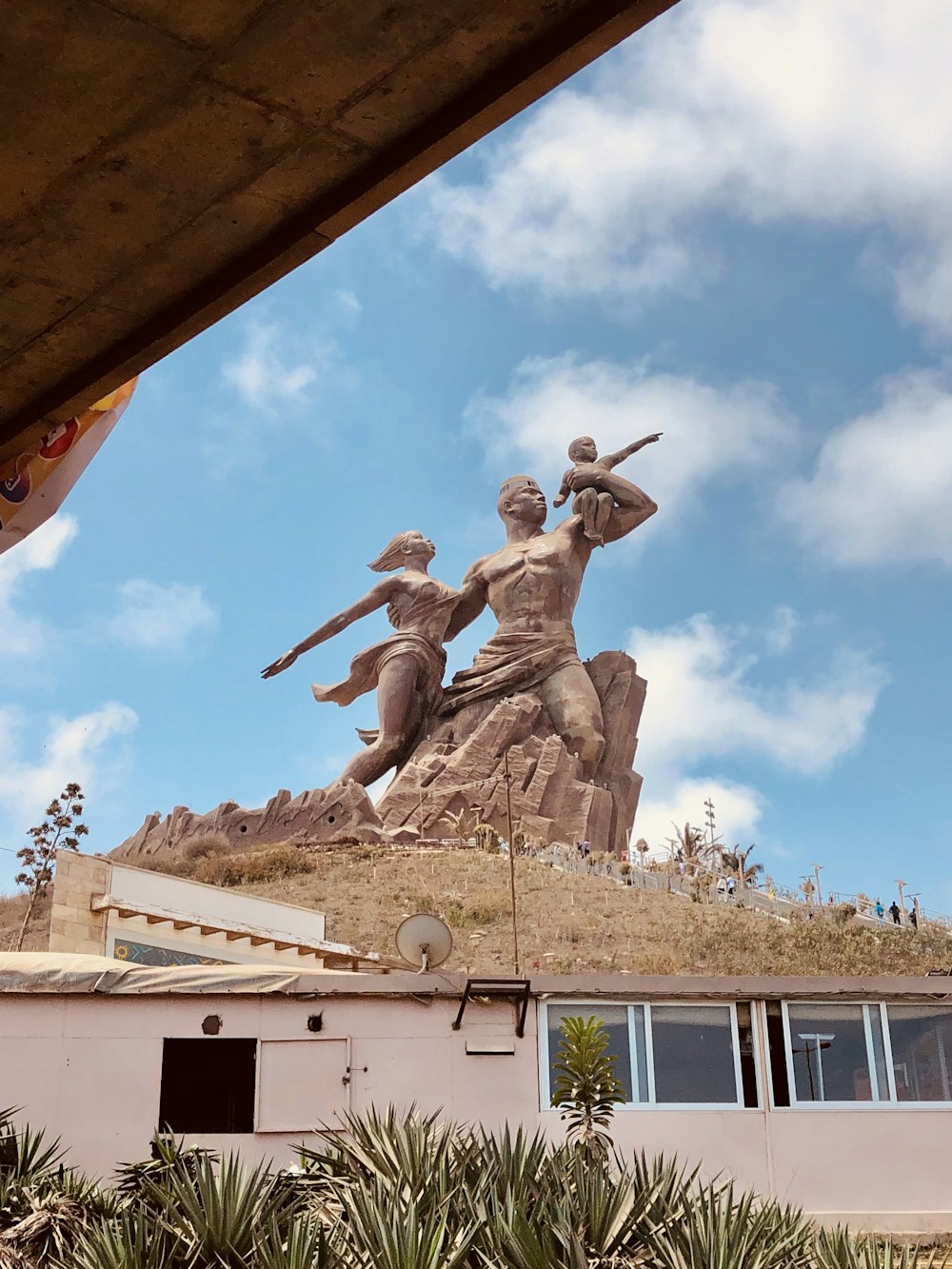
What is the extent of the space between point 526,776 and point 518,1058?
2997 centimetres

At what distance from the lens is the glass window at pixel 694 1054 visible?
44.8 ft

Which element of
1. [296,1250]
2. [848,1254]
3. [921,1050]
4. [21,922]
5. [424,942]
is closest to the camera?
[848,1254]

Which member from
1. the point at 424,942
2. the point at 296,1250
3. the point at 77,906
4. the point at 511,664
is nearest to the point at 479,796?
the point at 511,664

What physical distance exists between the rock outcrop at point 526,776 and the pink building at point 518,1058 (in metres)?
27.9

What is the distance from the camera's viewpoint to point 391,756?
4700 centimetres

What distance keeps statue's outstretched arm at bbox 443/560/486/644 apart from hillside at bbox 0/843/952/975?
10.3 metres

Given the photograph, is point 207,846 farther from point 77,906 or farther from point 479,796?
point 77,906

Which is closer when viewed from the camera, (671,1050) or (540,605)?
(671,1050)

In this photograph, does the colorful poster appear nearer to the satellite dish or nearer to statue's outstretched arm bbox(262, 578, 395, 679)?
the satellite dish

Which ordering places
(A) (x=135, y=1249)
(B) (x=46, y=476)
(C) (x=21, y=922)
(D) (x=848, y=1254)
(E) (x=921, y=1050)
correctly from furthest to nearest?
(C) (x=21, y=922) → (E) (x=921, y=1050) → (B) (x=46, y=476) → (A) (x=135, y=1249) → (D) (x=848, y=1254)

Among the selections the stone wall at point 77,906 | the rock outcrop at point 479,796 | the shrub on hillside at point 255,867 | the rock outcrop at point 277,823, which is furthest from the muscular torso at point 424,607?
the stone wall at point 77,906

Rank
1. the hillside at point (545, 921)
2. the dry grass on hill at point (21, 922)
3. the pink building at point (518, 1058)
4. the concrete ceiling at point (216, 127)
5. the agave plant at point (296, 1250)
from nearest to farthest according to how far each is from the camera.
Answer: the concrete ceiling at point (216, 127), the agave plant at point (296, 1250), the pink building at point (518, 1058), the hillside at point (545, 921), the dry grass on hill at point (21, 922)

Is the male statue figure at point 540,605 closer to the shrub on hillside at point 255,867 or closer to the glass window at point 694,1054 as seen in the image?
the shrub on hillside at point 255,867

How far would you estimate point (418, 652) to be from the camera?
48.5 m
